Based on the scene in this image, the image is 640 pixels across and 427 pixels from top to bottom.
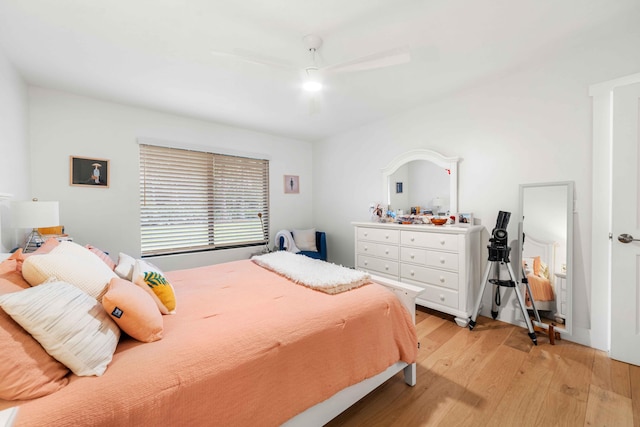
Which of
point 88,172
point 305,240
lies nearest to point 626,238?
point 305,240

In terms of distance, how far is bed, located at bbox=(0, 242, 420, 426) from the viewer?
864 millimetres

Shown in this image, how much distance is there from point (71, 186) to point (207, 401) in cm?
317

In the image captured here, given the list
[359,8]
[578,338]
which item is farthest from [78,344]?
[578,338]

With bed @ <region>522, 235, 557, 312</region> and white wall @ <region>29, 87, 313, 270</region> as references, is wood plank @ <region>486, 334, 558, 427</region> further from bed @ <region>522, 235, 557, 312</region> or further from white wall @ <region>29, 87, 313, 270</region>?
white wall @ <region>29, 87, 313, 270</region>

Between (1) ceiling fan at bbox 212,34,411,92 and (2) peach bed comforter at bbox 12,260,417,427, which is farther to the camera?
(1) ceiling fan at bbox 212,34,411,92

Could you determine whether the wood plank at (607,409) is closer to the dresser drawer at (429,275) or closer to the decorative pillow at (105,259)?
the dresser drawer at (429,275)

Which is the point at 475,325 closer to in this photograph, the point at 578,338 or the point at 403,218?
the point at 578,338

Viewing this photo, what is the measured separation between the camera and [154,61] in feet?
7.37

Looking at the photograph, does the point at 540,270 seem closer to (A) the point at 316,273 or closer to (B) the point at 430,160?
(B) the point at 430,160

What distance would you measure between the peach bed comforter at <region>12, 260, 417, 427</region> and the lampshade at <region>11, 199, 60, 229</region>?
50.4 inches

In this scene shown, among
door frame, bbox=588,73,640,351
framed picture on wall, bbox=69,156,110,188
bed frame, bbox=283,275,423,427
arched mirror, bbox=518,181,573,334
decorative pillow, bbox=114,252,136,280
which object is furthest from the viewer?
framed picture on wall, bbox=69,156,110,188

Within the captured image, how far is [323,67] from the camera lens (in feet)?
6.03

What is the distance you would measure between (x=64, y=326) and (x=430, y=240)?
2804 millimetres

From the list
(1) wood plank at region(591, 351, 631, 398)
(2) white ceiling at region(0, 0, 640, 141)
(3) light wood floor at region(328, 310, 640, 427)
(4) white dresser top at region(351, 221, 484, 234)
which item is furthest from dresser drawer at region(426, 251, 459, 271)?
(2) white ceiling at region(0, 0, 640, 141)
